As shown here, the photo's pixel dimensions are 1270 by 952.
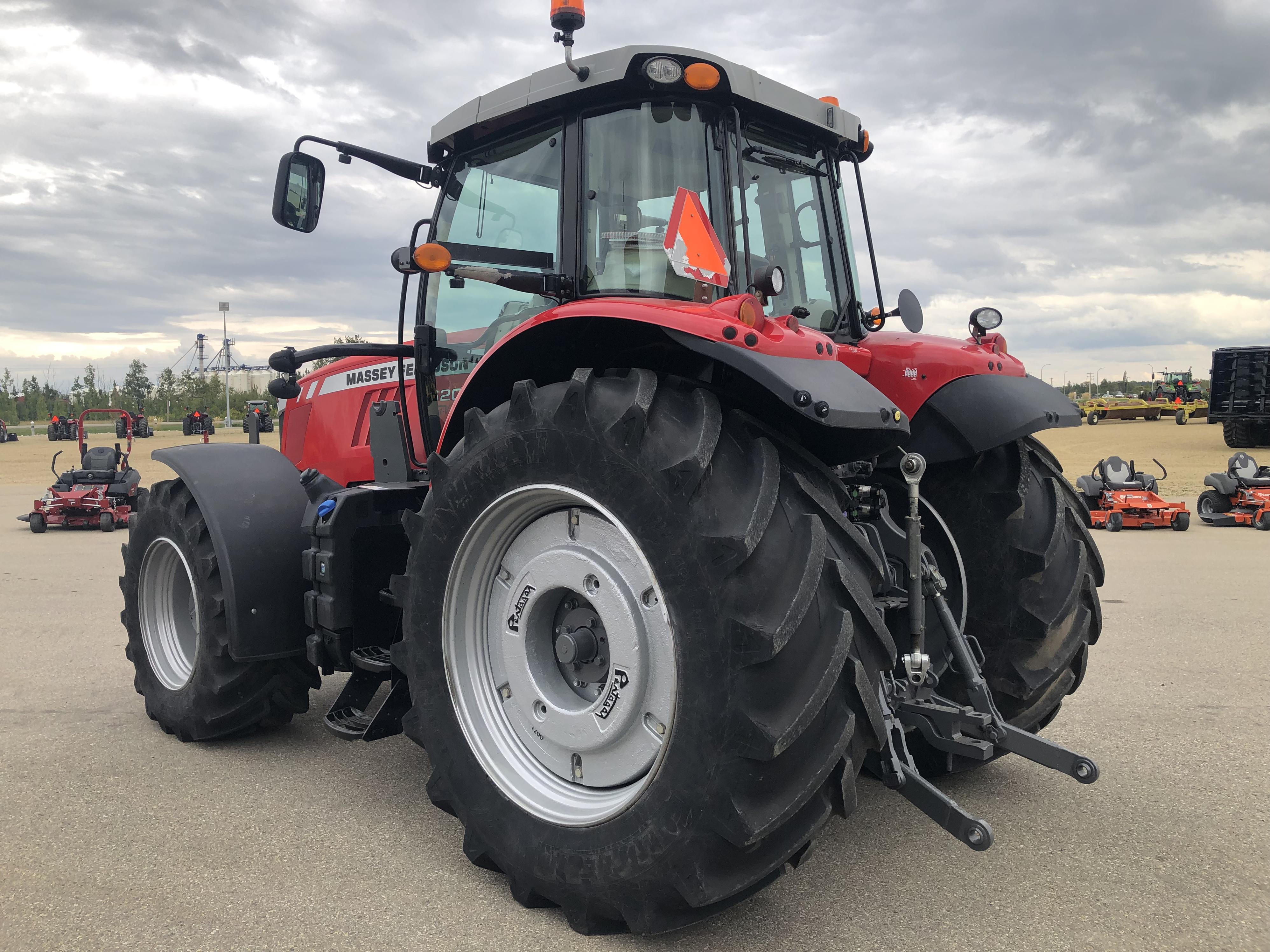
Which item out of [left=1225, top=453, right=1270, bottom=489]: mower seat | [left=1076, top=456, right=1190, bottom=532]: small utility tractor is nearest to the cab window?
[left=1076, top=456, right=1190, bottom=532]: small utility tractor

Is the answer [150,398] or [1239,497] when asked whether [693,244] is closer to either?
[1239,497]

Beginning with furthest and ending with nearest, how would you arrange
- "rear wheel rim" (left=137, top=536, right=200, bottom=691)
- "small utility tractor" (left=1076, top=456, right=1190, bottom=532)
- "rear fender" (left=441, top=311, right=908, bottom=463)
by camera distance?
1. "small utility tractor" (left=1076, top=456, right=1190, bottom=532)
2. "rear wheel rim" (left=137, top=536, right=200, bottom=691)
3. "rear fender" (left=441, top=311, right=908, bottom=463)

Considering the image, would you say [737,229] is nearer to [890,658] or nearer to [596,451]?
A: [596,451]

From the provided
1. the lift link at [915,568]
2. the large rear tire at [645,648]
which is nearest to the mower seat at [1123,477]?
the lift link at [915,568]

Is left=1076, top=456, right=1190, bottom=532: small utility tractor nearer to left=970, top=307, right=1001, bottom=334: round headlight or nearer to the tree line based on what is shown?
left=970, top=307, right=1001, bottom=334: round headlight

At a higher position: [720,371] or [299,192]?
[299,192]

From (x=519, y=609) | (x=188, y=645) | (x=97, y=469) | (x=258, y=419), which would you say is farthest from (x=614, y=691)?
(x=97, y=469)

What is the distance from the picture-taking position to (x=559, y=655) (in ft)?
8.81

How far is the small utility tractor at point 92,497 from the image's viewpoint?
1295cm

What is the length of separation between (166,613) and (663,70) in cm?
333

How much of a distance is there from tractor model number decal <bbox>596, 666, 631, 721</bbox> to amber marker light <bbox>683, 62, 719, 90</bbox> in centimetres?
181

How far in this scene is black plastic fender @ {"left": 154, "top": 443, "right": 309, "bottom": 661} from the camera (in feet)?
12.1

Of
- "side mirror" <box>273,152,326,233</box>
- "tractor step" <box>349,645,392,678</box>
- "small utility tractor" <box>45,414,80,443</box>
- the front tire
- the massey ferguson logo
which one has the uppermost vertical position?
"side mirror" <box>273,152,326,233</box>

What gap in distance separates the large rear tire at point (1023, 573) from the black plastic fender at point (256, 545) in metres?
2.59
